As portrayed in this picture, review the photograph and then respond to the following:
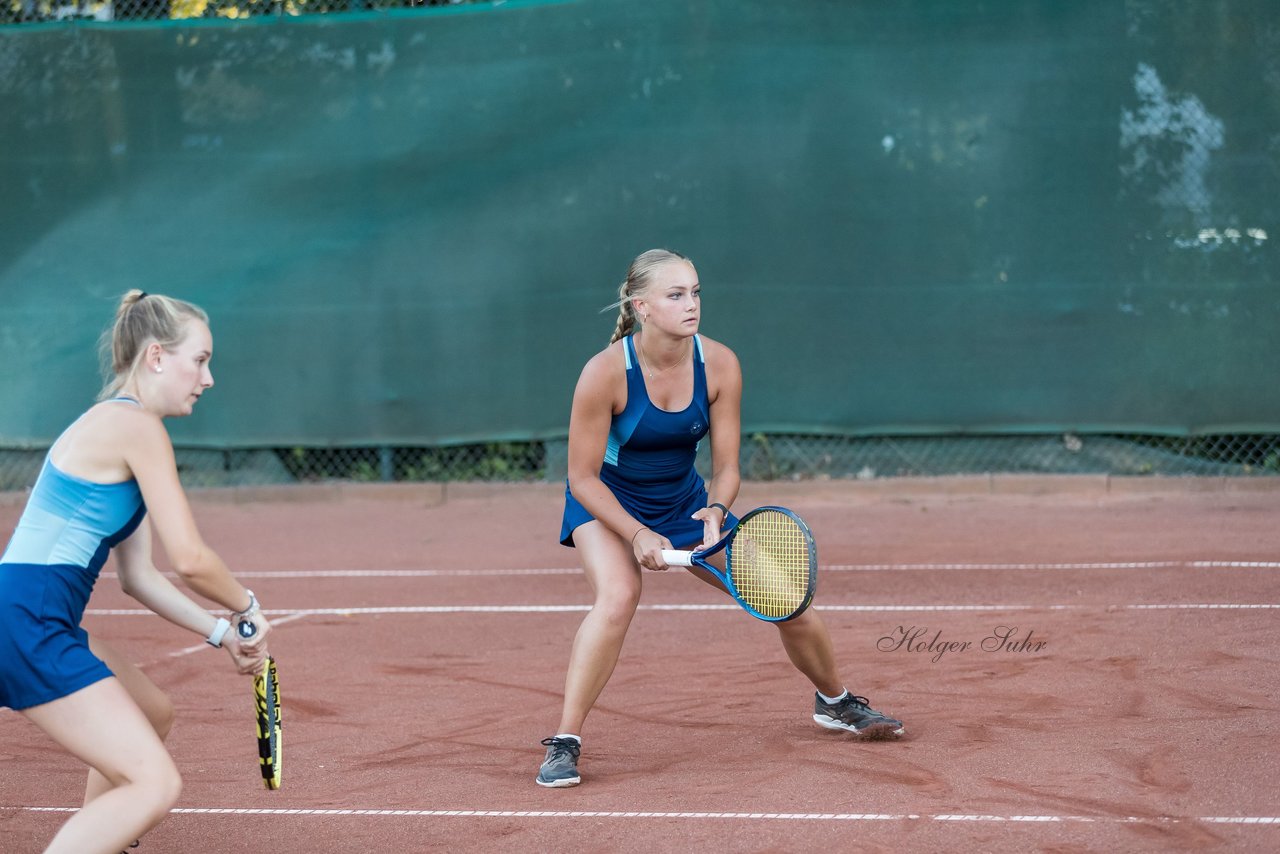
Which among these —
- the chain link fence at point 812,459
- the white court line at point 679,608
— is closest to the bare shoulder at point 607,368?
the white court line at point 679,608

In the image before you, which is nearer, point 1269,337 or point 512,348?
point 1269,337

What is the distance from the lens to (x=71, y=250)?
326 inches

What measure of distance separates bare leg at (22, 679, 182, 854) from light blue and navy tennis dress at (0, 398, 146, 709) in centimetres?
4

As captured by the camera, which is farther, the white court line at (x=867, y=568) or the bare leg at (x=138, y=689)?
the white court line at (x=867, y=568)

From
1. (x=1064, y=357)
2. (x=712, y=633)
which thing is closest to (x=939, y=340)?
(x=1064, y=357)

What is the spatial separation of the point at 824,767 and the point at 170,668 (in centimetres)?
252

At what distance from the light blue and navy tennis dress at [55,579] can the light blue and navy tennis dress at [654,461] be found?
4.48 ft

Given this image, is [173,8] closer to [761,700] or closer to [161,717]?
[761,700]

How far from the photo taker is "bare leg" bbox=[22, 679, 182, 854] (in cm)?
239

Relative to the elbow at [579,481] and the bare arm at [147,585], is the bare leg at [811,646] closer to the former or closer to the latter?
the elbow at [579,481]

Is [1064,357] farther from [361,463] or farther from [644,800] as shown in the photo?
[644,800]

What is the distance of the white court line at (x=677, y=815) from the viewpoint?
2.97m

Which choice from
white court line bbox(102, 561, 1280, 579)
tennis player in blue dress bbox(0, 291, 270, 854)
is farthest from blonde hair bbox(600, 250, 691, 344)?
white court line bbox(102, 561, 1280, 579)
